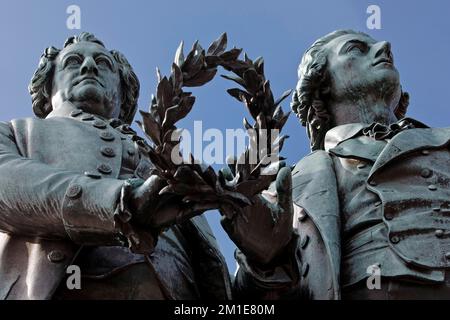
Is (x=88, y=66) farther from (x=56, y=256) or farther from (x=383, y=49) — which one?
(x=383, y=49)

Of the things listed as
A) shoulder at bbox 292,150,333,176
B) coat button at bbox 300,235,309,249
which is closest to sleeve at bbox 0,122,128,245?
coat button at bbox 300,235,309,249

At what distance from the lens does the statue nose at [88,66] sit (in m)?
9.62

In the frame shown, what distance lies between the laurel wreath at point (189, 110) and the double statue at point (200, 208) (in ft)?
0.31

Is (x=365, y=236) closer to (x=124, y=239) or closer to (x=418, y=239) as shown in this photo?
(x=418, y=239)

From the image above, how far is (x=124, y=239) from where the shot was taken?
292 inches

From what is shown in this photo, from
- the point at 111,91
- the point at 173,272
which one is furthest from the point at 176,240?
the point at 111,91

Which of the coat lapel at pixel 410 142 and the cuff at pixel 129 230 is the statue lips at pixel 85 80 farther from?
the cuff at pixel 129 230

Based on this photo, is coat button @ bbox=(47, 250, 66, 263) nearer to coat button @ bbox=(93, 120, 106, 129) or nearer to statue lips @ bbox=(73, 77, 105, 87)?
coat button @ bbox=(93, 120, 106, 129)

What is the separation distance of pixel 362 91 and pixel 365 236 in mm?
1888

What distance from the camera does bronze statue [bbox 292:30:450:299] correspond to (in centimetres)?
855

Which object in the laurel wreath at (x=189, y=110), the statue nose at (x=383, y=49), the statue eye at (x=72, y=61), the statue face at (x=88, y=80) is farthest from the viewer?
the statue nose at (x=383, y=49)

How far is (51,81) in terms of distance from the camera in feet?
32.5

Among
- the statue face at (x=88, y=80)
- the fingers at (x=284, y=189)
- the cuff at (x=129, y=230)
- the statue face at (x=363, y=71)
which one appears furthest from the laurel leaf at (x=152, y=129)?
the statue face at (x=363, y=71)

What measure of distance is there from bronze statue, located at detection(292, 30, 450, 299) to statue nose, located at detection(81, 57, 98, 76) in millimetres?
1495
